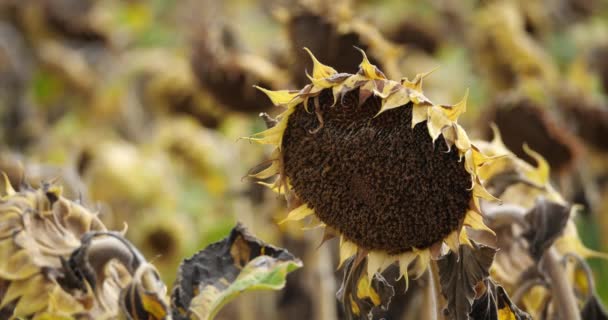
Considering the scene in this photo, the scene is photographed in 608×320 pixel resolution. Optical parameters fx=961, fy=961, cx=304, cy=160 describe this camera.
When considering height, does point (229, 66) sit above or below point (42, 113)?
above

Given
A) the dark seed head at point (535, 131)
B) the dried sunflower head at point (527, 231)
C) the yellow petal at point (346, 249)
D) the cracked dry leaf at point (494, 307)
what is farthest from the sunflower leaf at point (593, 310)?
the dark seed head at point (535, 131)

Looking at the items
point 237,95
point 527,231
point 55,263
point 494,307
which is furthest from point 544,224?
point 237,95

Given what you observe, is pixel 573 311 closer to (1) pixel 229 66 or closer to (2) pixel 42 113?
(1) pixel 229 66

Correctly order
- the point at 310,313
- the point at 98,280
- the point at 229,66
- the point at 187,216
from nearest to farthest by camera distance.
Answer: the point at 98,280 → the point at 229,66 → the point at 310,313 → the point at 187,216

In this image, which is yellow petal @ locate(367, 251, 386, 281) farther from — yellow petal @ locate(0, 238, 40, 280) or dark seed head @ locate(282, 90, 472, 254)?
yellow petal @ locate(0, 238, 40, 280)

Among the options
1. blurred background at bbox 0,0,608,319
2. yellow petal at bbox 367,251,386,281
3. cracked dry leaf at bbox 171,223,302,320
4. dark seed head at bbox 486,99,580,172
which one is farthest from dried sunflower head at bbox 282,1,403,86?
yellow petal at bbox 367,251,386,281

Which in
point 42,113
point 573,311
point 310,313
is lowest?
point 42,113

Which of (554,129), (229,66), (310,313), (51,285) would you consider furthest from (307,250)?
(51,285)

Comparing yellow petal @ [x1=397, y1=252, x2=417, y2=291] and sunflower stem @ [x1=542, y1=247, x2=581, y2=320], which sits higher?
yellow petal @ [x1=397, y1=252, x2=417, y2=291]
